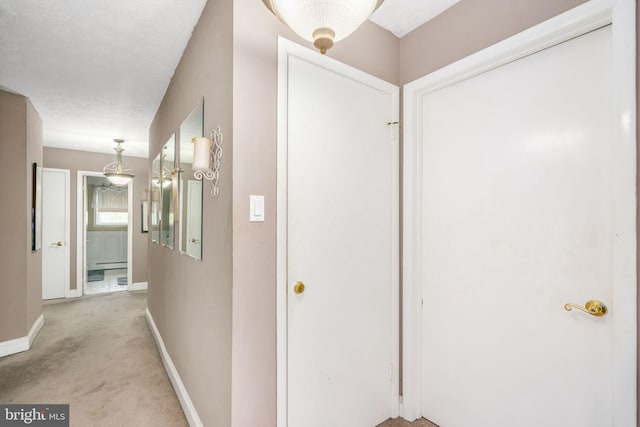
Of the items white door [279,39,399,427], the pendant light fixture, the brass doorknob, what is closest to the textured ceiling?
white door [279,39,399,427]

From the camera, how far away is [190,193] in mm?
1977

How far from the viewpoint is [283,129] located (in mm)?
1415

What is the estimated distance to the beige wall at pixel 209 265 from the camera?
1351mm

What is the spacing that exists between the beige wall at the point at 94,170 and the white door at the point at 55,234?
118 millimetres

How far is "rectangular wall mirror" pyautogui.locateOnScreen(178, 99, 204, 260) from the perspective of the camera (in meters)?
1.77

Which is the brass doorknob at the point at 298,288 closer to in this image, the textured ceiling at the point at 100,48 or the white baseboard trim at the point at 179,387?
the white baseboard trim at the point at 179,387

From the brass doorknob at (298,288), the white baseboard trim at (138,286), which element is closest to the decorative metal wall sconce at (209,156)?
the brass doorknob at (298,288)

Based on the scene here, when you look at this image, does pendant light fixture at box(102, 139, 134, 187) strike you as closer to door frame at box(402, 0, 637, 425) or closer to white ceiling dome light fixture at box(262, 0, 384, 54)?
white ceiling dome light fixture at box(262, 0, 384, 54)

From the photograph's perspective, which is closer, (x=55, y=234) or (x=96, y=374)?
(x=96, y=374)

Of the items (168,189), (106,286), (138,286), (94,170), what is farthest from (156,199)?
(106,286)

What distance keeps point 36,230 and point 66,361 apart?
1.50 m

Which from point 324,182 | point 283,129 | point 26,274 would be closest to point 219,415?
point 324,182

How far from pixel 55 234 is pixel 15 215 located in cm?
214

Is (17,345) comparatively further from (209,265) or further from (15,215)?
(209,265)
